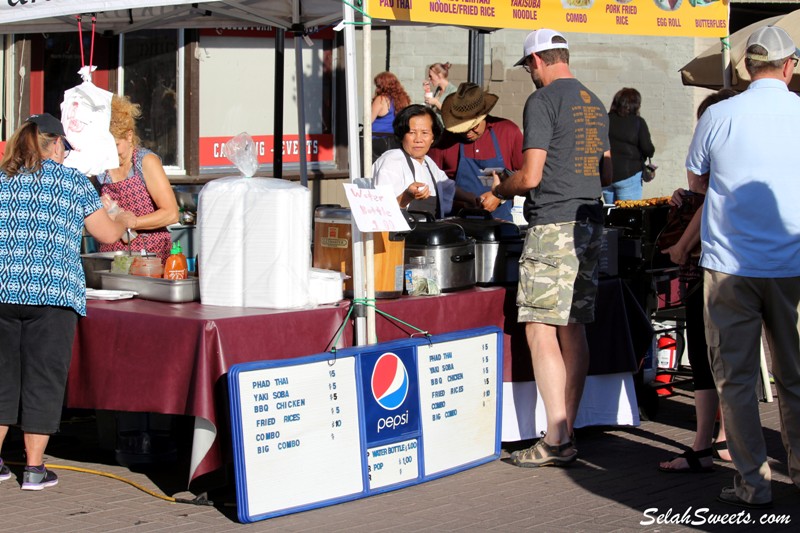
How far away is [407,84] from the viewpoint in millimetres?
13352

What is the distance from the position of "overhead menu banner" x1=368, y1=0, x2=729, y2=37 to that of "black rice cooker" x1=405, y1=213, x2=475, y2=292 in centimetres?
106

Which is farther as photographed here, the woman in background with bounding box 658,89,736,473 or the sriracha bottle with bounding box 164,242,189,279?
the woman in background with bounding box 658,89,736,473

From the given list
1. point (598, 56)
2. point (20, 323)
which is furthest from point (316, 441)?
point (598, 56)

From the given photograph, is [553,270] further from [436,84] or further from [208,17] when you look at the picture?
[436,84]

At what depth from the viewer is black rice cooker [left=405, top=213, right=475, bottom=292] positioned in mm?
5734

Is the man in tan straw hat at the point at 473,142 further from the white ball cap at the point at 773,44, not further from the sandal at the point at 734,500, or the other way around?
the sandal at the point at 734,500

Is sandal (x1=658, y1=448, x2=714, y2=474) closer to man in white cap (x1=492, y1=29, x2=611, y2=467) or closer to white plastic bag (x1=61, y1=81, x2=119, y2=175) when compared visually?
man in white cap (x1=492, y1=29, x2=611, y2=467)

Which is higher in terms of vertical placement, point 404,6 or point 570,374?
point 404,6

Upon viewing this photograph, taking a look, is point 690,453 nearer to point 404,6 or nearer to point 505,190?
point 505,190

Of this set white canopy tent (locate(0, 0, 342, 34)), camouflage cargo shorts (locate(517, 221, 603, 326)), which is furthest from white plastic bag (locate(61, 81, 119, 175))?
camouflage cargo shorts (locate(517, 221, 603, 326))

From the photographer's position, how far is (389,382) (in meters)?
5.29

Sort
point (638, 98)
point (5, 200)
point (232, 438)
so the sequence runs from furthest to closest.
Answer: point (638, 98) < point (5, 200) < point (232, 438)

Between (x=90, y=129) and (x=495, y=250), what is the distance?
2.20 m

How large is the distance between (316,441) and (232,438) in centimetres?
42
